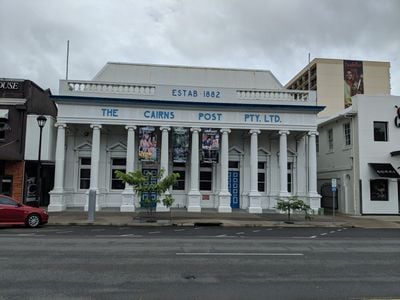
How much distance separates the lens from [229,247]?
11141 mm

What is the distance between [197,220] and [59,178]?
30.2 feet

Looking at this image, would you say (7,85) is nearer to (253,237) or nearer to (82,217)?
(82,217)

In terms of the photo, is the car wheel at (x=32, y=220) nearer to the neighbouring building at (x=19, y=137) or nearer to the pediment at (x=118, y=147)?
the neighbouring building at (x=19, y=137)

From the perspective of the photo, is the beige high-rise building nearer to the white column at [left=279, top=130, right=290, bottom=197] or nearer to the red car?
the white column at [left=279, top=130, right=290, bottom=197]

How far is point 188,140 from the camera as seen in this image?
2403 cm

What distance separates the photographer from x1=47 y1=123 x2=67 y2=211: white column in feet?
73.0

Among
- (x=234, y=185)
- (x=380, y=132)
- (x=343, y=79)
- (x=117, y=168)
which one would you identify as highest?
(x=343, y=79)

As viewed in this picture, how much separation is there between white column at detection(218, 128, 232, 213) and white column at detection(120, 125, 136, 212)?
211 inches

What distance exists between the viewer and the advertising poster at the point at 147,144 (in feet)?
76.0

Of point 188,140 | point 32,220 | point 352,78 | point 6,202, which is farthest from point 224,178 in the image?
point 352,78

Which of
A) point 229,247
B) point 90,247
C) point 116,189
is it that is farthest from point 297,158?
point 90,247

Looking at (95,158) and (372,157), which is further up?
(372,157)

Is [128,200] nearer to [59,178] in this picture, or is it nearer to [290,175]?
[59,178]

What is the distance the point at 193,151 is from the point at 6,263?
15904mm
